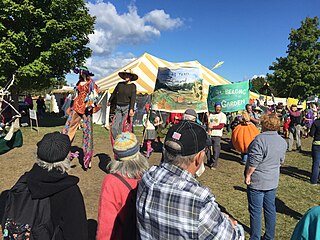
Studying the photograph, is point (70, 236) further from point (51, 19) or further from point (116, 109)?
point (51, 19)

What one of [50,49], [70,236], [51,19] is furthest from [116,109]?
[51,19]

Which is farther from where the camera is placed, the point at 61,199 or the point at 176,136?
the point at 61,199

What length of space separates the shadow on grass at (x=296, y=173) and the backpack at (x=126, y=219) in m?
6.12

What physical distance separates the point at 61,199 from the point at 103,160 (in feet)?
18.3

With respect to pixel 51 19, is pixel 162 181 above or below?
below

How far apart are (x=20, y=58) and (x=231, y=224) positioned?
13.4 metres

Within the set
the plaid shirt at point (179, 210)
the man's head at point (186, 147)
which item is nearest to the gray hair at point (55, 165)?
the plaid shirt at point (179, 210)

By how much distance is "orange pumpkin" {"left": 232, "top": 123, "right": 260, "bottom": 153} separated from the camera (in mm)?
7280

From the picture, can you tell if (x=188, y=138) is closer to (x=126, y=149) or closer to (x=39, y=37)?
(x=126, y=149)

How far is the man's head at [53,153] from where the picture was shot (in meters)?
1.94

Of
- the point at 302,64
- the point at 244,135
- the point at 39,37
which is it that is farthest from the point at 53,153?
the point at 302,64

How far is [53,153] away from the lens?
6.43 ft

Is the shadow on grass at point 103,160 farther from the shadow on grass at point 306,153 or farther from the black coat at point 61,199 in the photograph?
the shadow on grass at point 306,153

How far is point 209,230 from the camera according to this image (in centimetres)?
132
